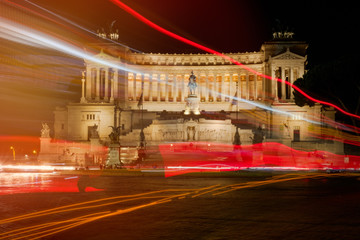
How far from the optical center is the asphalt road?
524 inches

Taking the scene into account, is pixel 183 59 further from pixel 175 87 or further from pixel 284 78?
pixel 284 78

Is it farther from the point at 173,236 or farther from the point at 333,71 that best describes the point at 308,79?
the point at 173,236

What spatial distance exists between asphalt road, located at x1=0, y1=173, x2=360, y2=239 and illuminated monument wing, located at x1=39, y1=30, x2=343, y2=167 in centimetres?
4021

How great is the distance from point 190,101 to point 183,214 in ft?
213

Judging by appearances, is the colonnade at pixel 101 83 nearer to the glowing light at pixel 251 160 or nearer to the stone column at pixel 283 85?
the glowing light at pixel 251 160

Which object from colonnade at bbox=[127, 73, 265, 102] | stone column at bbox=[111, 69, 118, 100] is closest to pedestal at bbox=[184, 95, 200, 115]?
colonnade at bbox=[127, 73, 265, 102]

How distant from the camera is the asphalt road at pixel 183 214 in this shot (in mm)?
13302

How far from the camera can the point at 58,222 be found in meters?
14.9

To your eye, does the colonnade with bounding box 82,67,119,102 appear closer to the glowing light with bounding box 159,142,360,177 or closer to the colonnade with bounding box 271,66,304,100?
the colonnade with bounding box 271,66,304,100

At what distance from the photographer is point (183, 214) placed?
1686cm

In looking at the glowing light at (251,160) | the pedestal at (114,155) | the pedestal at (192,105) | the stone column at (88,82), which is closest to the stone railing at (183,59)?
the stone column at (88,82)

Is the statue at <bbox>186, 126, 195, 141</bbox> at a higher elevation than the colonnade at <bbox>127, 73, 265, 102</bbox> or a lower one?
lower

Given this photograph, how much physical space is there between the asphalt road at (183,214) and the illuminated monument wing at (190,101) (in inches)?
1583

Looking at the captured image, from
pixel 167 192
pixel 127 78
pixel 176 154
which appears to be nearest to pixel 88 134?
pixel 127 78
